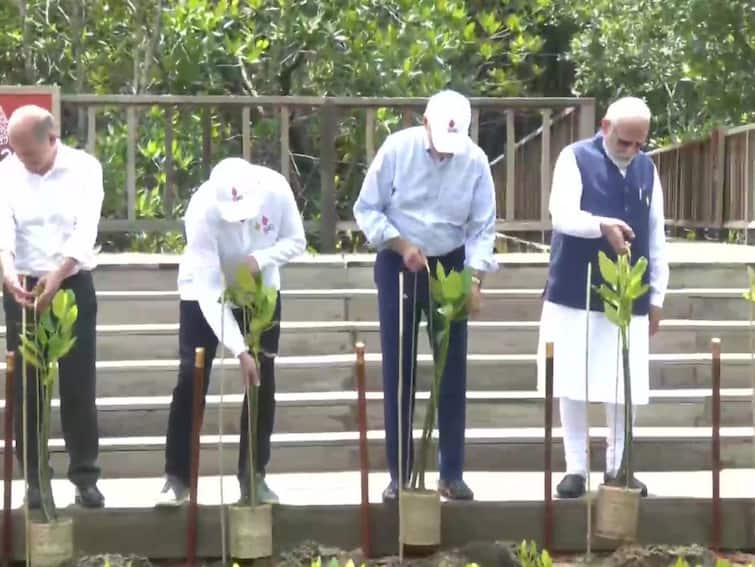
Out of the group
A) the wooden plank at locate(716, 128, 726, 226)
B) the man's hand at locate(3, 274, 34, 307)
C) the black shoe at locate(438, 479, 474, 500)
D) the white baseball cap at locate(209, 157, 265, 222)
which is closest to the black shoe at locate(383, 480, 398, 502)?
the black shoe at locate(438, 479, 474, 500)

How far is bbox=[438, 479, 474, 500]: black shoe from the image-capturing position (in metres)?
5.30

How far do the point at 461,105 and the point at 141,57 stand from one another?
6.54 meters

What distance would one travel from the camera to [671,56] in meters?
16.4

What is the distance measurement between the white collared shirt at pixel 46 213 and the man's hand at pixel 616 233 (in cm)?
184

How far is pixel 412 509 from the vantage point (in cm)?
491

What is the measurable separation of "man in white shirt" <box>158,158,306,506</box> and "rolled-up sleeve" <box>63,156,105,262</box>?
0.35 m

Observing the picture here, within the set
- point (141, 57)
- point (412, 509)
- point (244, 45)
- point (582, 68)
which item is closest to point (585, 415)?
point (412, 509)

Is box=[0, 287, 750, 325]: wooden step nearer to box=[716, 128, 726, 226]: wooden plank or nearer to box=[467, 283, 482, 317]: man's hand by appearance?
box=[467, 283, 482, 317]: man's hand

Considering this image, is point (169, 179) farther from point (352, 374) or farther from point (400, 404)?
point (400, 404)

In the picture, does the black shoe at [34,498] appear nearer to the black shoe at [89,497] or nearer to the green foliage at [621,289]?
the black shoe at [89,497]

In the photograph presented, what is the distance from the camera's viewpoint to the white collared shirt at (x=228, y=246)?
4.96m

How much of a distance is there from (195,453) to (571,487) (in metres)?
1.43

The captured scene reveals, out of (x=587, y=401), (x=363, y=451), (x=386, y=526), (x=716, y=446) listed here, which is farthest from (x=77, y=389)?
(x=716, y=446)

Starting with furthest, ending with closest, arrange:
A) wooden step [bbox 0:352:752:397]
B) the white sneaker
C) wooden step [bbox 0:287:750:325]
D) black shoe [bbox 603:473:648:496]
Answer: wooden step [bbox 0:287:750:325] → wooden step [bbox 0:352:752:397] → the white sneaker → black shoe [bbox 603:473:648:496]
